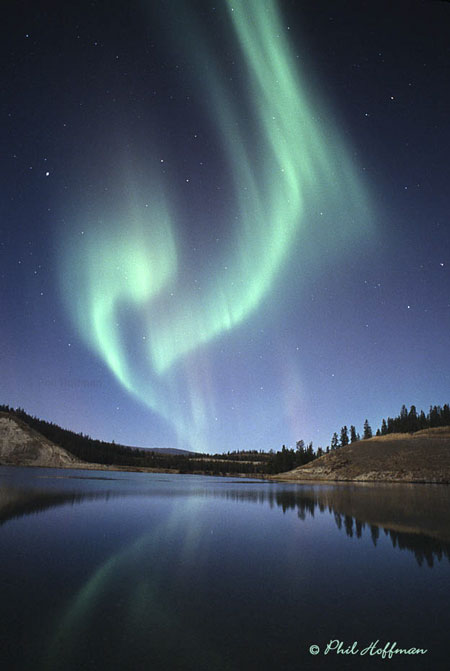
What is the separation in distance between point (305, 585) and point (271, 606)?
2992mm

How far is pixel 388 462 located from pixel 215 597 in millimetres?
141352

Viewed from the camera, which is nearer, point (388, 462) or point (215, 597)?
point (215, 597)

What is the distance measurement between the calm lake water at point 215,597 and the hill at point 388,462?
11338 cm

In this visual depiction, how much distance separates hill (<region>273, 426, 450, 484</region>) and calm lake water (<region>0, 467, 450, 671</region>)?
113384 millimetres

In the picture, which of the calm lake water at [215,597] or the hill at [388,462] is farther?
the hill at [388,462]

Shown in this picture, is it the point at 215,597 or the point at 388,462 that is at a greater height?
the point at 388,462

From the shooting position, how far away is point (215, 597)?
525 inches

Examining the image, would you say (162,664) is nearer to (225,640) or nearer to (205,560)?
(225,640)

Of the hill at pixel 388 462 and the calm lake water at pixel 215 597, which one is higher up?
the hill at pixel 388 462

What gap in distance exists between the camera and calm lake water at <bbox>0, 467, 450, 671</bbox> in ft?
30.6

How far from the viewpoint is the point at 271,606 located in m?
12.7

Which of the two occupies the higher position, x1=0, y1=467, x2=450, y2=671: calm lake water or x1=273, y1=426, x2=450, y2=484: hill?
x1=273, y1=426, x2=450, y2=484: hill

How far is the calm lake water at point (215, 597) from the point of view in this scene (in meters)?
9.31

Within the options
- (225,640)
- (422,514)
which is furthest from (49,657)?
(422,514)
